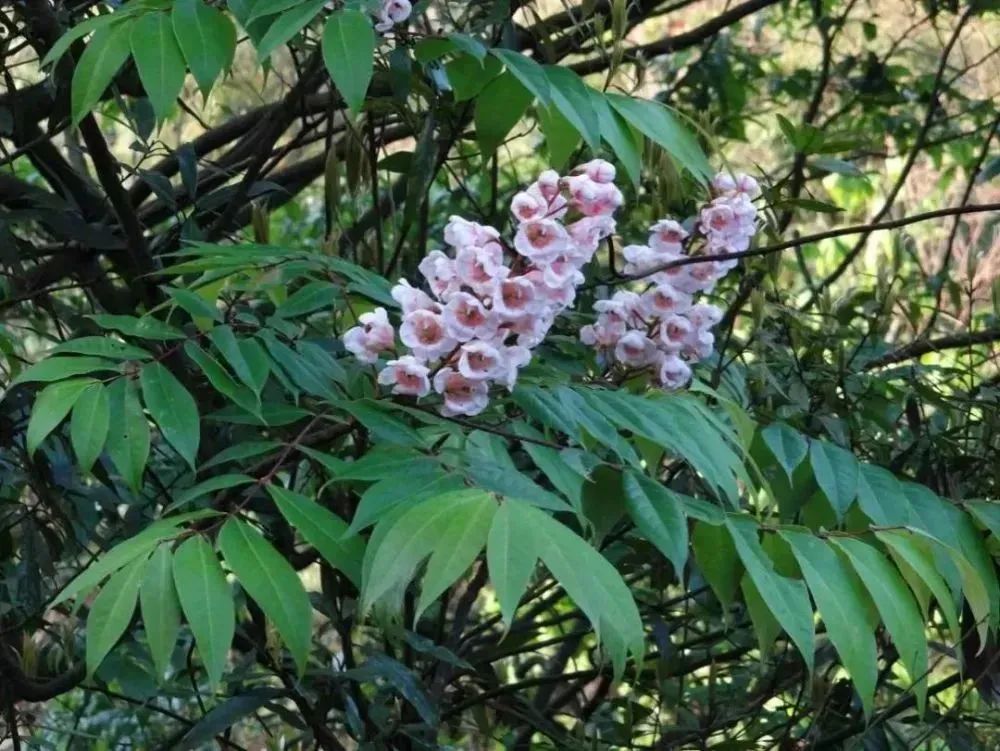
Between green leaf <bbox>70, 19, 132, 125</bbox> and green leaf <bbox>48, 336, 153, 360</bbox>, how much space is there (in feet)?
0.61

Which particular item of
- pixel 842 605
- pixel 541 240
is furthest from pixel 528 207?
pixel 842 605

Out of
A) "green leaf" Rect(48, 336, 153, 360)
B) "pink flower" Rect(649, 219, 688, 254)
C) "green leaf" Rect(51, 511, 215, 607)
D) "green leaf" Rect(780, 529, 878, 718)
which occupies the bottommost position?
"green leaf" Rect(780, 529, 878, 718)

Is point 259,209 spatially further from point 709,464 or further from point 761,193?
point 709,464

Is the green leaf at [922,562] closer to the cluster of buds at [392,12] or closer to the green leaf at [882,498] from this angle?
the green leaf at [882,498]

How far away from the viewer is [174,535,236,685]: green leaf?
0.77 m

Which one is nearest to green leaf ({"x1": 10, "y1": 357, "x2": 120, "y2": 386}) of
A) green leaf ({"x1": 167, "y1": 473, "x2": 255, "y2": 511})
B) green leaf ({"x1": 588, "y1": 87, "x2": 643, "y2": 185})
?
green leaf ({"x1": 167, "y1": 473, "x2": 255, "y2": 511})

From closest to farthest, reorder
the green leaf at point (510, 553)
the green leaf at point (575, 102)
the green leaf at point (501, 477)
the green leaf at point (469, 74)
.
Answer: the green leaf at point (510, 553) < the green leaf at point (501, 477) < the green leaf at point (575, 102) < the green leaf at point (469, 74)

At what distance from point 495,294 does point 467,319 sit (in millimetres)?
30

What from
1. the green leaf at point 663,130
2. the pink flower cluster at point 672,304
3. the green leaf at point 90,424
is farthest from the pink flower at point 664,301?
the green leaf at point 90,424

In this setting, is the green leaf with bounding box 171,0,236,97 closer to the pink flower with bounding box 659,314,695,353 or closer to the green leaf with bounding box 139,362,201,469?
the green leaf with bounding box 139,362,201,469

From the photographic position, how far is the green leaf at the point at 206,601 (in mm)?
774

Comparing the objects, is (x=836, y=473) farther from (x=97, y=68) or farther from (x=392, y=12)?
(x=97, y=68)

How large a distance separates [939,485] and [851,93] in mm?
1387

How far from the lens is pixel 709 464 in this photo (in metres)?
0.96
